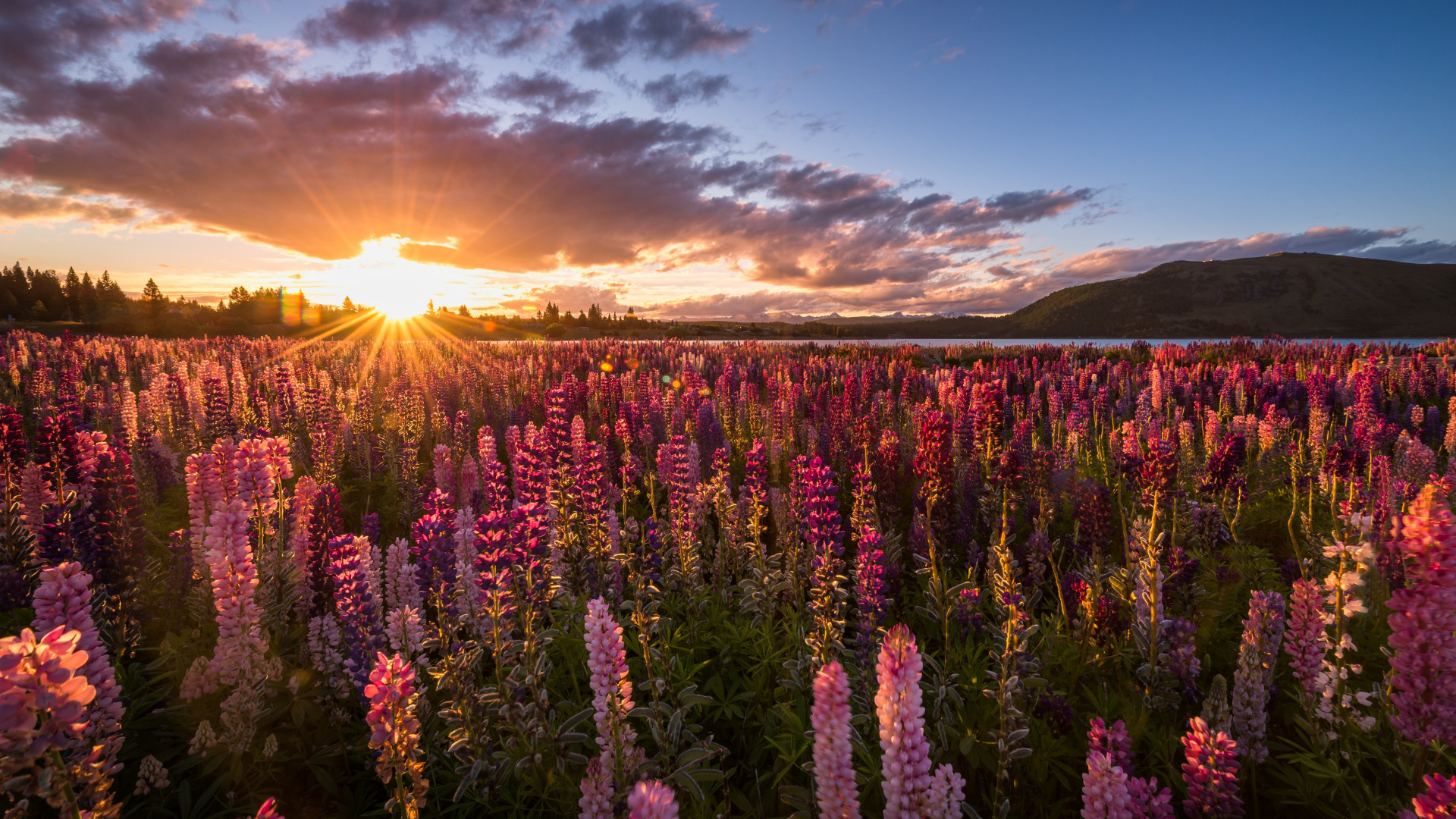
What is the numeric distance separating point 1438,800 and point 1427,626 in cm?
98

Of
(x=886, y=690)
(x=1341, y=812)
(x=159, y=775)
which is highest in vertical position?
(x=886, y=690)

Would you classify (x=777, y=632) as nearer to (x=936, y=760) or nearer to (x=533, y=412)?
(x=936, y=760)

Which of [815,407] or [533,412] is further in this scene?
[533,412]

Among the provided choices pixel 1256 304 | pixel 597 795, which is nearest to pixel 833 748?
pixel 597 795

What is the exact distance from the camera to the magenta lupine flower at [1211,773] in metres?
2.34

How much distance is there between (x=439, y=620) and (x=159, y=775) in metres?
1.50

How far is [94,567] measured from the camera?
4.08 metres

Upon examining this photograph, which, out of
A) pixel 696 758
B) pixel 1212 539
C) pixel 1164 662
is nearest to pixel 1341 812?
pixel 1164 662

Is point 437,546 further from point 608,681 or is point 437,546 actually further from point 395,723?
point 608,681

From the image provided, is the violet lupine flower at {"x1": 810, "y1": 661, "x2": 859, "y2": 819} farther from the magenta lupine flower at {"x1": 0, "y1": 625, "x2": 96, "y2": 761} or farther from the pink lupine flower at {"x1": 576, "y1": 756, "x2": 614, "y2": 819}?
the magenta lupine flower at {"x1": 0, "y1": 625, "x2": 96, "y2": 761}

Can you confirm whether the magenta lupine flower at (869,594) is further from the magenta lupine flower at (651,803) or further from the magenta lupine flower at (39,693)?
the magenta lupine flower at (39,693)

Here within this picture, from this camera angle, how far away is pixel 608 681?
2592mm

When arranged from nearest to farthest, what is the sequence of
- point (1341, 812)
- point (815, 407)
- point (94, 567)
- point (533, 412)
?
point (1341, 812), point (94, 567), point (815, 407), point (533, 412)

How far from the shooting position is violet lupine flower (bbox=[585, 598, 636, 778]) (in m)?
2.52
